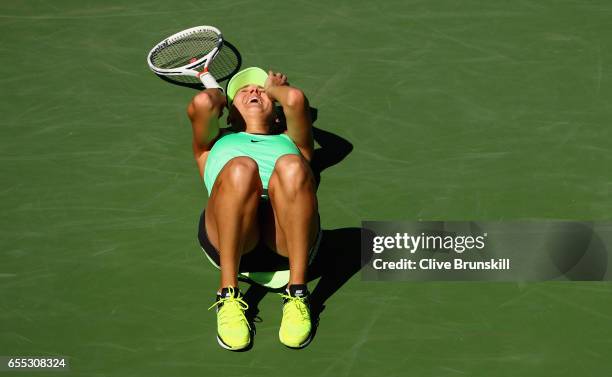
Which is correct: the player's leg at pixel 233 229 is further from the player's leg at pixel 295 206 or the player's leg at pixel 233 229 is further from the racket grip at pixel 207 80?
the racket grip at pixel 207 80

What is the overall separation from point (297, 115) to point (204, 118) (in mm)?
538

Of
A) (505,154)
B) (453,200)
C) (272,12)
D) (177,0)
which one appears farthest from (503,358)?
(177,0)

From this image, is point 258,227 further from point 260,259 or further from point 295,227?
point 295,227

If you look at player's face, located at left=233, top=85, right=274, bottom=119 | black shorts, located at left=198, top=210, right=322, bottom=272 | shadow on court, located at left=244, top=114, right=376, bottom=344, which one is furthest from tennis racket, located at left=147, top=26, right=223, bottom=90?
black shorts, located at left=198, top=210, right=322, bottom=272

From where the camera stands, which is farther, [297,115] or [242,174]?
[297,115]

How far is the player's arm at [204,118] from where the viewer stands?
560 centimetres

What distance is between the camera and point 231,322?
4.97 meters

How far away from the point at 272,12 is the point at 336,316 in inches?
135

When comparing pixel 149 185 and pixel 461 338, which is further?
pixel 149 185

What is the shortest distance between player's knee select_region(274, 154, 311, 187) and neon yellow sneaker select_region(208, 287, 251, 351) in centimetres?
63

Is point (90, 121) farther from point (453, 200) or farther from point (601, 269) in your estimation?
point (601, 269)

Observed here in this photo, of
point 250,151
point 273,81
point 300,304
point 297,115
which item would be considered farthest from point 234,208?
point 273,81

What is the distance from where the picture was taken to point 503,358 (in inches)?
193

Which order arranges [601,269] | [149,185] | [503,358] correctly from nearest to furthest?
[503,358] → [601,269] → [149,185]
